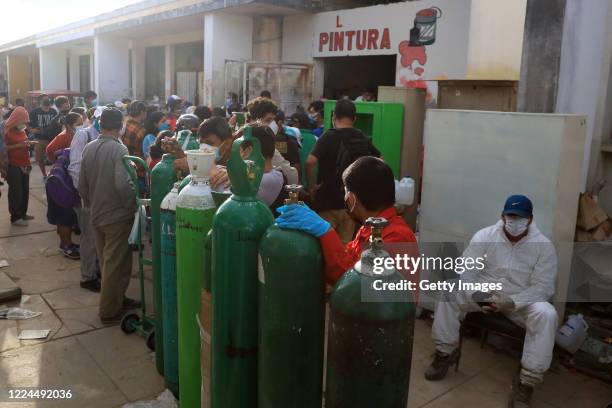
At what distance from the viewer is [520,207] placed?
3654 millimetres

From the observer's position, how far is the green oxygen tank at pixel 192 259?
8.71ft

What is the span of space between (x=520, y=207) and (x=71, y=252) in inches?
190

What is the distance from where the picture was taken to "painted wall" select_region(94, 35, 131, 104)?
17.9 m

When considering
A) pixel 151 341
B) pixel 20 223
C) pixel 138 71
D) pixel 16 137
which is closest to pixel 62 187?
pixel 16 137

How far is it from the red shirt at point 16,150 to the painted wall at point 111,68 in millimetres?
11336

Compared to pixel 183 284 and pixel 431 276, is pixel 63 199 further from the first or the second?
pixel 431 276

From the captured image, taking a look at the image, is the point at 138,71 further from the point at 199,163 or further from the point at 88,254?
the point at 199,163

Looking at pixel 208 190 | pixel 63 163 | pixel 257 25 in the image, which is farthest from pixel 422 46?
pixel 208 190

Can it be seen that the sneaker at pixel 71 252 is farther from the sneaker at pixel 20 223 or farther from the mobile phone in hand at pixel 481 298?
the mobile phone in hand at pixel 481 298

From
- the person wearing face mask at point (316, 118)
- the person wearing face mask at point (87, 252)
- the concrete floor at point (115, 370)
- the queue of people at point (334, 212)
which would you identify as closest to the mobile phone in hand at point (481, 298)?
the queue of people at point (334, 212)

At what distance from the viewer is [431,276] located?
479 cm

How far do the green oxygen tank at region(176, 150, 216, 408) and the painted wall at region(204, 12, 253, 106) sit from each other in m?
10.4

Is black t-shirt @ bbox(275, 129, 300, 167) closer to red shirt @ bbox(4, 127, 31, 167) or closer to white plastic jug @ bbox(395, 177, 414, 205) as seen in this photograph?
white plastic jug @ bbox(395, 177, 414, 205)

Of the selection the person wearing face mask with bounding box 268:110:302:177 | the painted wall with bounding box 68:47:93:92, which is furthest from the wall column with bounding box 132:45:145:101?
the person wearing face mask with bounding box 268:110:302:177
